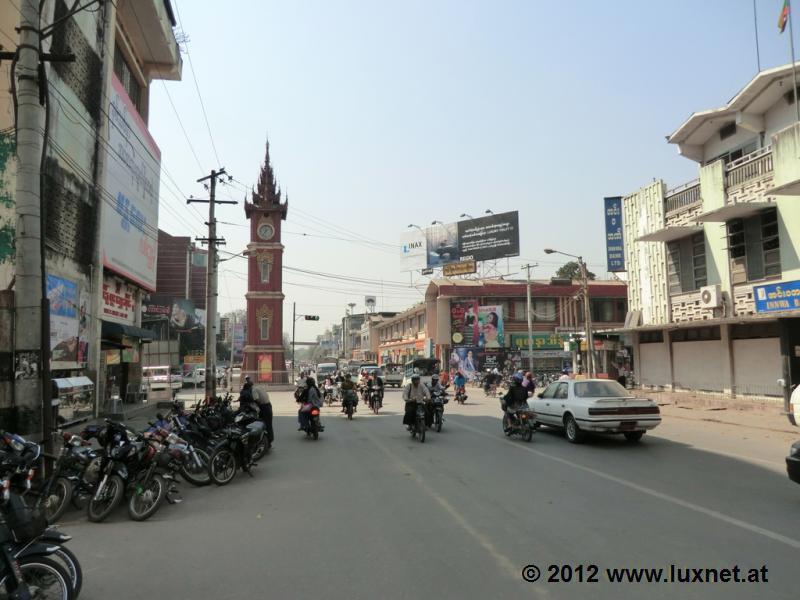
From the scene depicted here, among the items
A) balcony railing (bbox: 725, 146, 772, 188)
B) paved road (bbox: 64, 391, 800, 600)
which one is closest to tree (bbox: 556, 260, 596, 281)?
balcony railing (bbox: 725, 146, 772, 188)

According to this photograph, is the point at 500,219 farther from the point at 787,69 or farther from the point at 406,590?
the point at 406,590

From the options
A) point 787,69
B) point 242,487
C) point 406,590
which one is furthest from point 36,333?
point 787,69

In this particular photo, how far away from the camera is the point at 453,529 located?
5.97 metres

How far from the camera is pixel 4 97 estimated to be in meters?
12.6

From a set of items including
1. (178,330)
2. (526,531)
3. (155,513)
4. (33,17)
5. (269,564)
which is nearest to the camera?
(269,564)

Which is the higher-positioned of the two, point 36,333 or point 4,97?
point 4,97

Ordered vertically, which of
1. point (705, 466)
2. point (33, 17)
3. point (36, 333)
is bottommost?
point (705, 466)

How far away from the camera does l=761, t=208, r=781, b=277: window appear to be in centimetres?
1762

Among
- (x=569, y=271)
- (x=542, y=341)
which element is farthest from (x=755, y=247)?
(x=569, y=271)

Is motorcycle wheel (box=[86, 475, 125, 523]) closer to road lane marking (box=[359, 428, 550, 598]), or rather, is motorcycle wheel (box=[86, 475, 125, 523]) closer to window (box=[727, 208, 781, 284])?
road lane marking (box=[359, 428, 550, 598])

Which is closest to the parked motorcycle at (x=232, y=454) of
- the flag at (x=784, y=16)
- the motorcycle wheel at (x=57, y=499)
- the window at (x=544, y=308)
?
the motorcycle wheel at (x=57, y=499)

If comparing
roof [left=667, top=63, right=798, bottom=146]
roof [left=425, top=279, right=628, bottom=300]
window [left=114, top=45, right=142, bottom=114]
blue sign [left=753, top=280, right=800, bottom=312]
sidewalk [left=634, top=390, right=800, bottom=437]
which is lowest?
sidewalk [left=634, top=390, right=800, bottom=437]

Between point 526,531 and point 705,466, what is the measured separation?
554cm

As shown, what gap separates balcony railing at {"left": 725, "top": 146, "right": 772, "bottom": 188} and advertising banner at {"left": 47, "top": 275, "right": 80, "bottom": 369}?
22.1 meters
